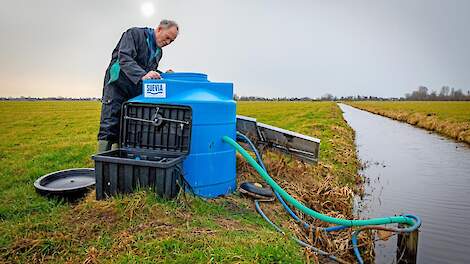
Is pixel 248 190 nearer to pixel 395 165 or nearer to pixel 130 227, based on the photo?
pixel 130 227

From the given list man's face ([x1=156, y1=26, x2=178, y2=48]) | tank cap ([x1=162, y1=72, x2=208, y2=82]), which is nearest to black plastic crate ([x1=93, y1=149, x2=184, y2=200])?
Result: tank cap ([x1=162, y1=72, x2=208, y2=82])

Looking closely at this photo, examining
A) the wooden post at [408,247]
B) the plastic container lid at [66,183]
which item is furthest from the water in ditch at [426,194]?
the plastic container lid at [66,183]

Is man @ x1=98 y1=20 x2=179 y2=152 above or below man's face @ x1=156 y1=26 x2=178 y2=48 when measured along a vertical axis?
below

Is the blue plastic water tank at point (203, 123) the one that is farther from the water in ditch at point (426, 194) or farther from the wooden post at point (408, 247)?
the water in ditch at point (426, 194)

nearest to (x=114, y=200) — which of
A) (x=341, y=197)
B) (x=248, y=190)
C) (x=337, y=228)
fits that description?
(x=248, y=190)

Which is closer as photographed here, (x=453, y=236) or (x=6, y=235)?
(x=6, y=235)

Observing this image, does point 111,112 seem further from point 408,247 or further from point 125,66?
point 408,247

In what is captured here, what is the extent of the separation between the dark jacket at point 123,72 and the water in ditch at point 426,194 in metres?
4.05

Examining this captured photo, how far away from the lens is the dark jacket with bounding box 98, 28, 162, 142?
4.77 m

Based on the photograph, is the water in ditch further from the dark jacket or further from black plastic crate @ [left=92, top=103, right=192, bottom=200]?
the dark jacket

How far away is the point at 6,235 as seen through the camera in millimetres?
3508

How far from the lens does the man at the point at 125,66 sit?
4.80m

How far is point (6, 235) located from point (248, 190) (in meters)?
2.83

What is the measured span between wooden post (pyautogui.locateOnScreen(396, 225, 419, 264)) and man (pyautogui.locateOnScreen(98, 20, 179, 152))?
3.76 metres
